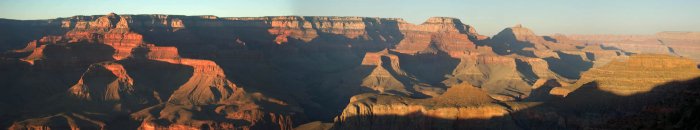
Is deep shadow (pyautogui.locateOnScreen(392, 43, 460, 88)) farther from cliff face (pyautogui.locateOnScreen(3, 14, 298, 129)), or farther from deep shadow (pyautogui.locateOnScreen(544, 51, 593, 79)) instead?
cliff face (pyautogui.locateOnScreen(3, 14, 298, 129))

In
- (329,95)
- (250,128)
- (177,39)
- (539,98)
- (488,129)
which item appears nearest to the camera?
(488,129)

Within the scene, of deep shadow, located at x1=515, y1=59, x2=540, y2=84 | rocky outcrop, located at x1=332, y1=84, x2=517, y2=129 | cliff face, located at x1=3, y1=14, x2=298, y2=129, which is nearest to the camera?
rocky outcrop, located at x1=332, y1=84, x2=517, y2=129

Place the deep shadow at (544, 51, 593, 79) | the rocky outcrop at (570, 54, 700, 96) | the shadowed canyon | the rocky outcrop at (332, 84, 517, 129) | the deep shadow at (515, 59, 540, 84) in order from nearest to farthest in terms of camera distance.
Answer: the rocky outcrop at (332, 84, 517, 129), the shadowed canyon, the rocky outcrop at (570, 54, 700, 96), the deep shadow at (515, 59, 540, 84), the deep shadow at (544, 51, 593, 79)

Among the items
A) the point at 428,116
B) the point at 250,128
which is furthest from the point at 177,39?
the point at 428,116

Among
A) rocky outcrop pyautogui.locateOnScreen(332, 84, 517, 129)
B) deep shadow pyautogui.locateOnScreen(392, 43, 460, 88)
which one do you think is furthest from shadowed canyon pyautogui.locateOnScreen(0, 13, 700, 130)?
deep shadow pyautogui.locateOnScreen(392, 43, 460, 88)

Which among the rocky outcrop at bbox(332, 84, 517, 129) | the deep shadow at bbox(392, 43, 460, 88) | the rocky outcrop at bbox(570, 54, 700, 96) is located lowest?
the deep shadow at bbox(392, 43, 460, 88)

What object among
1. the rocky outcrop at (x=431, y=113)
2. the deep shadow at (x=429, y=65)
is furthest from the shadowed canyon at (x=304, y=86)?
the deep shadow at (x=429, y=65)

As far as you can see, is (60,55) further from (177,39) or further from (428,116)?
(428,116)

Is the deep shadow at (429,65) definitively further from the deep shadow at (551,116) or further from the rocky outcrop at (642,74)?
the deep shadow at (551,116)
